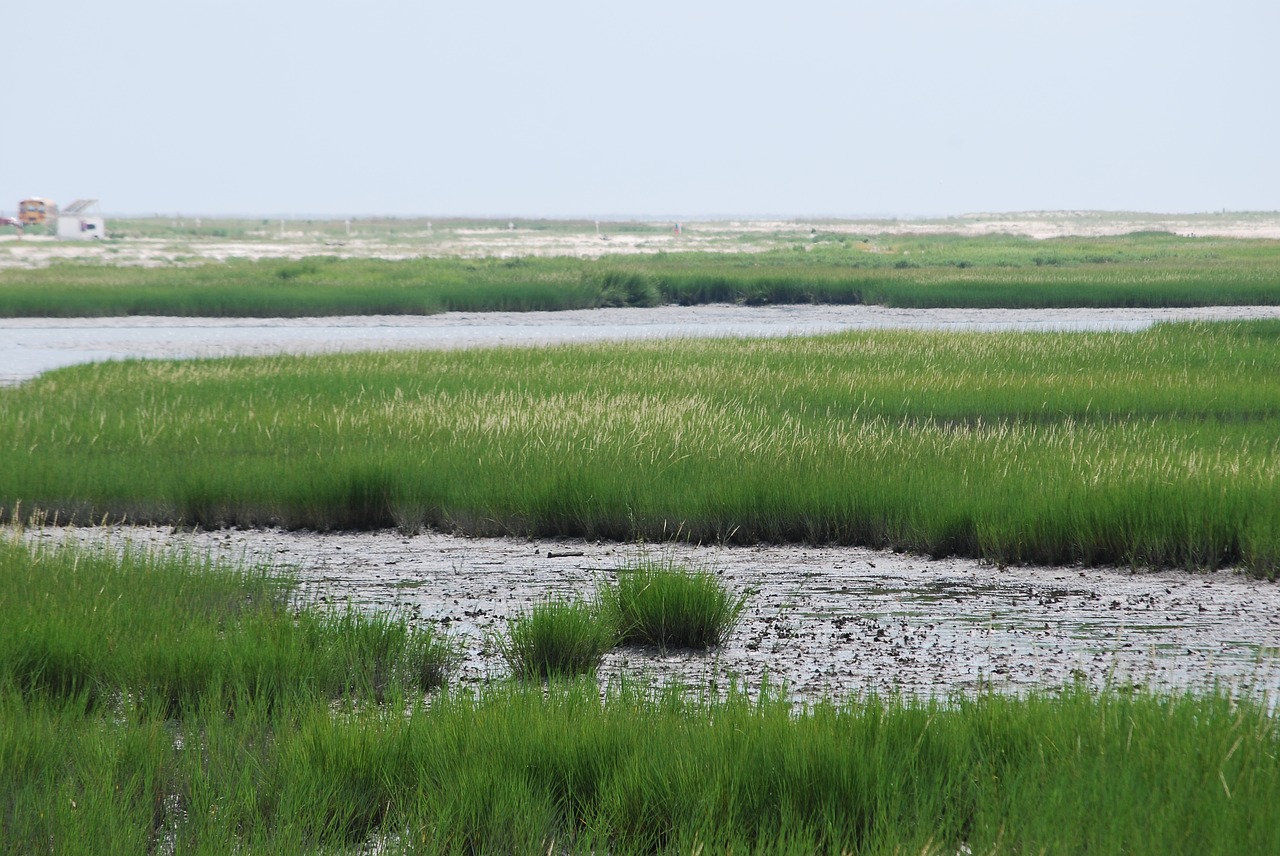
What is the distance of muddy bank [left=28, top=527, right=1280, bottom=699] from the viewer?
6219 millimetres

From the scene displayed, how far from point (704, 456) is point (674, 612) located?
4357mm

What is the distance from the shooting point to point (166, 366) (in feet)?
61.0

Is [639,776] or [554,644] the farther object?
[554,644]

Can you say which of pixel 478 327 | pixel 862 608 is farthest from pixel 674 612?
pixel 478 327

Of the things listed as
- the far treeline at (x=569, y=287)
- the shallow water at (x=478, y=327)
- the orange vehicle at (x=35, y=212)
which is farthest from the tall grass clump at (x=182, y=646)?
the orange vehicle at (x=35, y=212)

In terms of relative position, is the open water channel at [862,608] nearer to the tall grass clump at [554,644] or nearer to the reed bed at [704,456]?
the tall grass clump at [554,644]

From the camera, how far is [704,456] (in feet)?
36.4

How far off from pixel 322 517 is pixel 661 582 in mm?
4617

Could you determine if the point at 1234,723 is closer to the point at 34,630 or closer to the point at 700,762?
the point at 700,762

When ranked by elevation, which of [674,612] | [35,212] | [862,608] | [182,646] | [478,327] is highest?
[35,212]

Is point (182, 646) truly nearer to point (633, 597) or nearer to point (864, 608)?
point (633, 597)

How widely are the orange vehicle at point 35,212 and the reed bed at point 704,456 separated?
10209 centimetres

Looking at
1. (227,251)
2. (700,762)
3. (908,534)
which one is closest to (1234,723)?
(700,762)

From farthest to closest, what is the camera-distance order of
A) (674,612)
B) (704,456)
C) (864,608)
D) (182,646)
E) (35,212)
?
(35,212), (704,456), (864,608), (674,612), (182,646)
